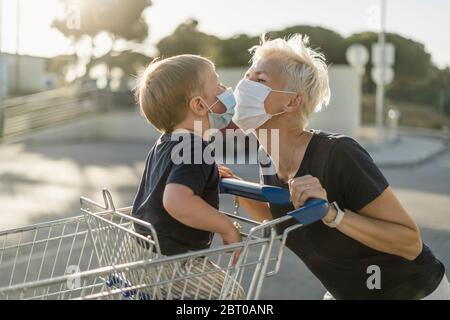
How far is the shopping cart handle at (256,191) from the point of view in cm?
200

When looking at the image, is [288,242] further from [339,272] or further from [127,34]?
[127,34]

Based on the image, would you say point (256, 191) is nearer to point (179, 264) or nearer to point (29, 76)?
point (179, 264)

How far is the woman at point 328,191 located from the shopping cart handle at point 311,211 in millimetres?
43

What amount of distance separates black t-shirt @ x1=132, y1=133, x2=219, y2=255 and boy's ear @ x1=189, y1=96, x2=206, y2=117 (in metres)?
0.12

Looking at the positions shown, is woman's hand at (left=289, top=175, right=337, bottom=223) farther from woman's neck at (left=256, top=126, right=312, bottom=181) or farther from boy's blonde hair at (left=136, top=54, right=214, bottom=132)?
boy's blonde hair at (left=136, top=54, right=214, bottom=132)

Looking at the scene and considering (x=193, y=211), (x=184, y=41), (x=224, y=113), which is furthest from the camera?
(x=184, y=41)

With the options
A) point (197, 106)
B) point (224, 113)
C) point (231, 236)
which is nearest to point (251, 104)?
point (224, 113)

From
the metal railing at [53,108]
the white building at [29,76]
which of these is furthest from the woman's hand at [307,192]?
the white building at [29,76]

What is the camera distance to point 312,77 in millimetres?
2467

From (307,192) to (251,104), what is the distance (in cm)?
65

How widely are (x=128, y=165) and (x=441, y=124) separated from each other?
21.0 metres

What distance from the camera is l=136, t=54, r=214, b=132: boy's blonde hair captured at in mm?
2236

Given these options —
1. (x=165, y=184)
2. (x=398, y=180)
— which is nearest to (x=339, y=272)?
(x=165, y=184)

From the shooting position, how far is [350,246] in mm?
2277
